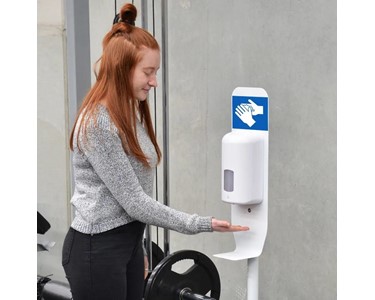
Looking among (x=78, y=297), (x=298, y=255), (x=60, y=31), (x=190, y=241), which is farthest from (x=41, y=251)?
(x=78, y=297)

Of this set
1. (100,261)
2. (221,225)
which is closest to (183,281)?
(221,225)

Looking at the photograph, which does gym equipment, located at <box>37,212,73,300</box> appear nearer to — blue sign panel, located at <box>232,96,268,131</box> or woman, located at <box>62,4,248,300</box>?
woman, located at <box>62,4,248,300</box>

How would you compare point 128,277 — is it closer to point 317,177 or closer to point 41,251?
point 317,177

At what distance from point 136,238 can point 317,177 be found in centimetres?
102

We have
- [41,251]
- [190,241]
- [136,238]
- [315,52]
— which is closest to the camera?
[136,238]

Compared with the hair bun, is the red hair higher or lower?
lower

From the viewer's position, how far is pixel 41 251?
3.91m

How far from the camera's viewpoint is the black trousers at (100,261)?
214 centimetres

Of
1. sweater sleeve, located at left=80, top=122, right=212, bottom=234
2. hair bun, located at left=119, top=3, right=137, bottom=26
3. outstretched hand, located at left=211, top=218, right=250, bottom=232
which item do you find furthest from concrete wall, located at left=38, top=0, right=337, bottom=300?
sweater sleeve, located at left=80, top=122, right=212, bottom=234

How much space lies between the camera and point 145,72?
217 centimetres

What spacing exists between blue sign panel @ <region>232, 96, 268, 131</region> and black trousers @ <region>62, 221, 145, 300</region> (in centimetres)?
52

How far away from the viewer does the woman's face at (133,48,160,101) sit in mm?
2160

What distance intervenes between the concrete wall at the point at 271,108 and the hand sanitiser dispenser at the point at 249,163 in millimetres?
571

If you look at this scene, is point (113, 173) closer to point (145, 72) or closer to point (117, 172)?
point (117, 172)
